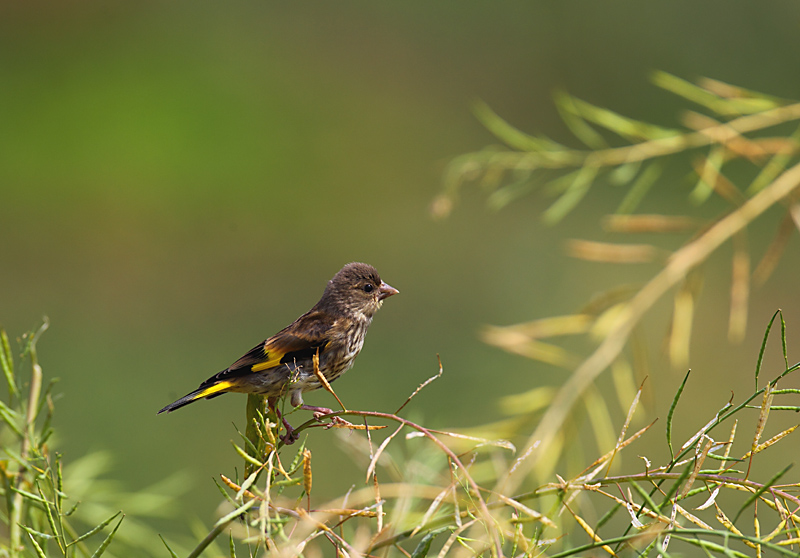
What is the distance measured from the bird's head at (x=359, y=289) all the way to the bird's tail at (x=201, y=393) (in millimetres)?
201

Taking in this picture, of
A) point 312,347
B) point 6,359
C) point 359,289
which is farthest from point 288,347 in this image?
point 6,359

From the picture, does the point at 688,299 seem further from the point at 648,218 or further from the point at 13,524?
the point at 13,524

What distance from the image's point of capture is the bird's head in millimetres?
926

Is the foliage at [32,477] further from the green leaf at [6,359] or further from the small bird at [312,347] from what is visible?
the small bird at [312,347]

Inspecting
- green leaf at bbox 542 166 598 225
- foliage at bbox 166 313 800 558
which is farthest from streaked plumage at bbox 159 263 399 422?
foliage at bbox 166 313 800 558

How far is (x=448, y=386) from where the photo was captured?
246 cm

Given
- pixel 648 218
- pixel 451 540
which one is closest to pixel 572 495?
pixel 451 540

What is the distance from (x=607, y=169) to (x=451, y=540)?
26.3 inches

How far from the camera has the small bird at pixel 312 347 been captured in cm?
73

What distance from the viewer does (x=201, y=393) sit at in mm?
712

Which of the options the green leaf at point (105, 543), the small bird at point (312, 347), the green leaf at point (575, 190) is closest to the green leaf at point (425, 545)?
the green leaf at point (105, 543)

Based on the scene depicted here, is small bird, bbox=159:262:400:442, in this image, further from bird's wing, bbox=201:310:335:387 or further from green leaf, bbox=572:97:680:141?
green leaf, bbox=572:97:680:141

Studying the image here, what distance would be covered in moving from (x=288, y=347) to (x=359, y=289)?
0.17m

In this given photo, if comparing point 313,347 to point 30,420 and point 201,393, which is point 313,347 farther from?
point 30,420
